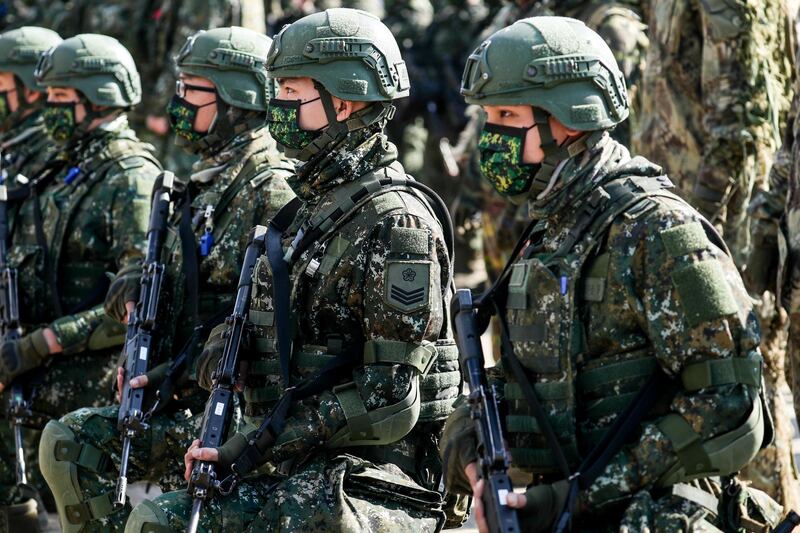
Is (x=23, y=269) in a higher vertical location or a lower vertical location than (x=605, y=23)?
lower

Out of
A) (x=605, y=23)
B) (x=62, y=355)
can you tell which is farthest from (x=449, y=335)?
(x=605, y=23)

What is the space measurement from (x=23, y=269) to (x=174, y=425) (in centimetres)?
181

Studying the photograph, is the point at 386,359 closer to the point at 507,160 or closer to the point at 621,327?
the point at 507,160

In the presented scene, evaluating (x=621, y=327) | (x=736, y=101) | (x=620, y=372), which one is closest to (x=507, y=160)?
(x=621, y=327)

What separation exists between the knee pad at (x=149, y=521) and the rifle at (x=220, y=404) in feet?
0.34

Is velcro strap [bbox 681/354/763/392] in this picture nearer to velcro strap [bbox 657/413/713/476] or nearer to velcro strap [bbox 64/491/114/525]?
velcro strap [bbox 657/413/713/476]

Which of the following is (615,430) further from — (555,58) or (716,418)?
(555,58)

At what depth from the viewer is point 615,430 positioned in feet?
13.5

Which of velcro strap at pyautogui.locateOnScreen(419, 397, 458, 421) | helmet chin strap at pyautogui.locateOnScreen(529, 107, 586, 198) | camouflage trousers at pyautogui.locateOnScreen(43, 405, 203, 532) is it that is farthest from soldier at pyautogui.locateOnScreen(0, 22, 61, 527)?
helmet chin strap at pyautogui.locateOnScreen(529, 107, 586, 198)

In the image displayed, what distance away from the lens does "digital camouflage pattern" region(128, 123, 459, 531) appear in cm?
490

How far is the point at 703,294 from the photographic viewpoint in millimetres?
3996

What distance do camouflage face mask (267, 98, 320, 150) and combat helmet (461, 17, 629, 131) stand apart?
3.30ft

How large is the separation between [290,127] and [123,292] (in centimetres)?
160

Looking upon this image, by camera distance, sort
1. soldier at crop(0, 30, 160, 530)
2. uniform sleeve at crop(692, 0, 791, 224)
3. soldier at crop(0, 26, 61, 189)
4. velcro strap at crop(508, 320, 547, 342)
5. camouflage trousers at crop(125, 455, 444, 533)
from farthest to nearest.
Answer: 1. soldier at crop(0, 26, 61, 189)
2. uniform sleeve at crop(692, 0, 791, 224)
3. soldier at crop(0, 30, 160, 530)
4. camouflage trousers at crop(125, 455, 444, 533)
5. velcro strap at crop(508, 320, 547, 342)
